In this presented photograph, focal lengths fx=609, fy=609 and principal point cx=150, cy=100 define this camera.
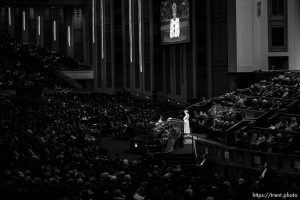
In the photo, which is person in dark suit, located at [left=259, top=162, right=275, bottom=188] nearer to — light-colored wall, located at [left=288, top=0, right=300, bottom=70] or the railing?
the railing

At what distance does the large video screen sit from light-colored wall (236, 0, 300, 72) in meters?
6.54

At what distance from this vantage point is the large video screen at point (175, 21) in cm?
4500

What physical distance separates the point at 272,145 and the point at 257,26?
759 inches

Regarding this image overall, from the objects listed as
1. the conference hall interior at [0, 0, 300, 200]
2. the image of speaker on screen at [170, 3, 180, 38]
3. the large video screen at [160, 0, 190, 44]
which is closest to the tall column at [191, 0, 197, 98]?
the conference hall interior at [0, 0, 300, 200]

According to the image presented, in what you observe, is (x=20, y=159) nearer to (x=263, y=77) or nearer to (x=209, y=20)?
(x=263, y=77)

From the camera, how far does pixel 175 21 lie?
4684 centimetres

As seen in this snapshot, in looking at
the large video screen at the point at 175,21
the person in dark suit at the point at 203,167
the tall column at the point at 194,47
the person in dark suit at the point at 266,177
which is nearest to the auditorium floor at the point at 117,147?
the person in dark suit at the point at 203,167

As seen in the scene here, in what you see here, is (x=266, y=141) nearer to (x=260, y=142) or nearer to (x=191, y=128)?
(x=260, y=142)

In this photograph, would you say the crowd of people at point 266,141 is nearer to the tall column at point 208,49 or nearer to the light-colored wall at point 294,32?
the light-colored wall at point 294,32

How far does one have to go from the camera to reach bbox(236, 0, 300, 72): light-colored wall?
38.9 meters

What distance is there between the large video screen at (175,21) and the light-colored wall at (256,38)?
21.5 ft

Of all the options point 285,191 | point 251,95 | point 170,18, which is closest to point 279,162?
point 285,191

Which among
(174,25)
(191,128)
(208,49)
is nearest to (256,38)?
(208,49)

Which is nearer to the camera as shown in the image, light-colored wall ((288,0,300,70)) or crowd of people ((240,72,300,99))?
crowd of people ((240,72,300,99))
